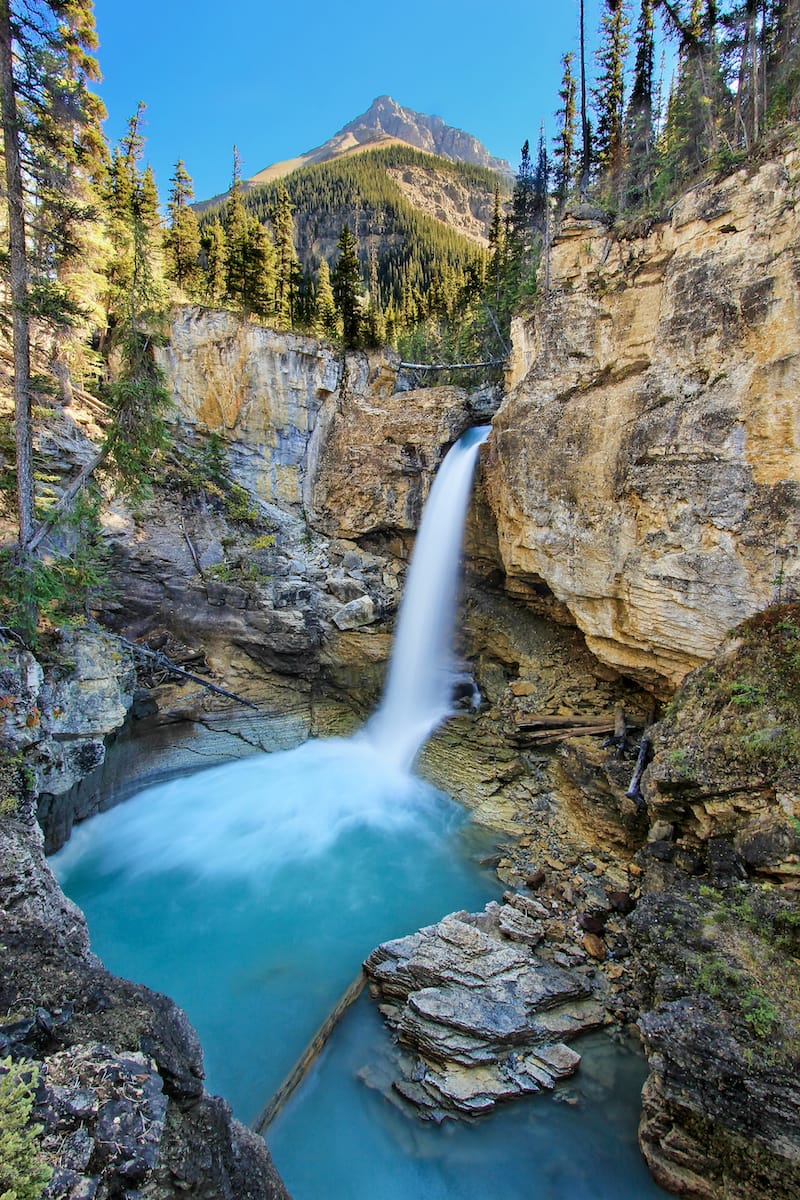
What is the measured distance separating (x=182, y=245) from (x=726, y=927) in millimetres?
32381

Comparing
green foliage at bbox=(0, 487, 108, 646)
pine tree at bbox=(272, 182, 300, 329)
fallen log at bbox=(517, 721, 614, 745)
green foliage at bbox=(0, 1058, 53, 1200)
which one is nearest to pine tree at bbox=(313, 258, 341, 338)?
pine tree at bbox=(272, 182, 300, 329)

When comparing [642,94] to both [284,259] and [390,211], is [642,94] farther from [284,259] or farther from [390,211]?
[390,211]

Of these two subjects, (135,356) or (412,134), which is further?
(412,134)

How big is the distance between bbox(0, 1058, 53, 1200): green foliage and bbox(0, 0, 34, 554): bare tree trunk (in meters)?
7.54

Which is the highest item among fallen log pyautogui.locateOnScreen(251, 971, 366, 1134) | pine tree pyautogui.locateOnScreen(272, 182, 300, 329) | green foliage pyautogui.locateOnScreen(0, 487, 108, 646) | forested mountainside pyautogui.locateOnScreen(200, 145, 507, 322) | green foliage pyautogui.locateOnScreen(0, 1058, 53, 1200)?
forested mountainside pyautogui.locateOnScreen(200, 145, 507, 322)

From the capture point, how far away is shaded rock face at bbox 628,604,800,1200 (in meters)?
5.24

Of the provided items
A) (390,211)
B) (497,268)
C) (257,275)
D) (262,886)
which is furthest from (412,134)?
(262,886)

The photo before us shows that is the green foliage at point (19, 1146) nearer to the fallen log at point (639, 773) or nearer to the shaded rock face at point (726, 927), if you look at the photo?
the shaded rock face at point (726, 927)

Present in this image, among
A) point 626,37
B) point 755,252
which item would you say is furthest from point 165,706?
point 626,37

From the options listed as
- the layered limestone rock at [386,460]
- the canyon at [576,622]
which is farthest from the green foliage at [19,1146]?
the layered limestone rock at [386,460]

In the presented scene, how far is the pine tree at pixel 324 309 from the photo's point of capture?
2683 cm

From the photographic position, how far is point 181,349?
56.9ft

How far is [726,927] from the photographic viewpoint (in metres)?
6.62

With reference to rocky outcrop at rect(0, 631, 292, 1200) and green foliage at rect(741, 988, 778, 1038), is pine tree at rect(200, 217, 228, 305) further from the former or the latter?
green foliage at rect(741, 988, 778, 1038)
